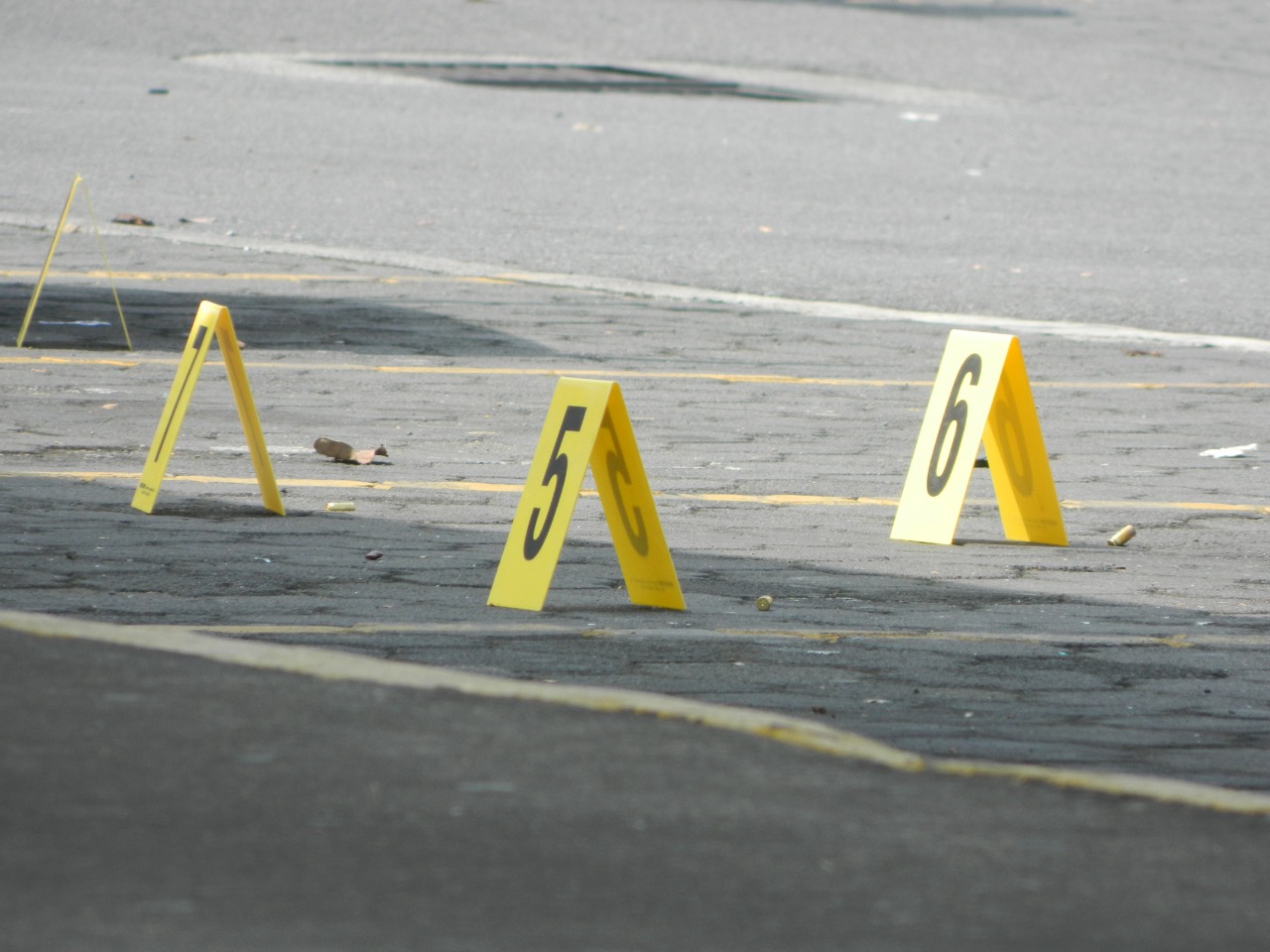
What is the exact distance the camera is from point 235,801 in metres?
3.95

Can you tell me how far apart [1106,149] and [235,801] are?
1557 centimetres

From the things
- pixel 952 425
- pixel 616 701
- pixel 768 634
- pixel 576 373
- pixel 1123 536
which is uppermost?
pixel 616 701

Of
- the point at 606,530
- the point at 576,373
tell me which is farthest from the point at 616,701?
Answer: the point at 576,373

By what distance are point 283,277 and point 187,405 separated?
5.14 m

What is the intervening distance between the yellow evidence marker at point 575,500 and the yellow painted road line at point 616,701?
34.9 inches

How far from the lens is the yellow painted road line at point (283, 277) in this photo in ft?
39.1

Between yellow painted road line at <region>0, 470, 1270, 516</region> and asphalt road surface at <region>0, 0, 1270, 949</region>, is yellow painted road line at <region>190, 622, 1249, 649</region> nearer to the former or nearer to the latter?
asphalt road surface at <region>0, 0, 1270, 949</region>

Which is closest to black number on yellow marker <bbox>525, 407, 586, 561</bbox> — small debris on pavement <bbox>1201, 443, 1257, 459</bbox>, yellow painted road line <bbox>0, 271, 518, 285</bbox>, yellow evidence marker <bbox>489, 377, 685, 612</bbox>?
yellow evidence marker <bbox>489, 377, 685, 612</bbox>

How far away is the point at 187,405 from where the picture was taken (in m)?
7.14

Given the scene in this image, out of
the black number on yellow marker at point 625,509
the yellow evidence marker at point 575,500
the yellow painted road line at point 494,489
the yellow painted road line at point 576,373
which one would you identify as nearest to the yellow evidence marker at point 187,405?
the yellow painted road line at point 494,489

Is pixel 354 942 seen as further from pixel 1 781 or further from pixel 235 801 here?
pixel 1 781

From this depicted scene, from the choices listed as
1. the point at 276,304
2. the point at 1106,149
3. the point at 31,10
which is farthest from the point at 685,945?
the point at 31,10

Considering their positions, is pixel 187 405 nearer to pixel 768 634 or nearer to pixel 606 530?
pixel 606 530

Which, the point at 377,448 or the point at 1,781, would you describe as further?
the point at 377,448
